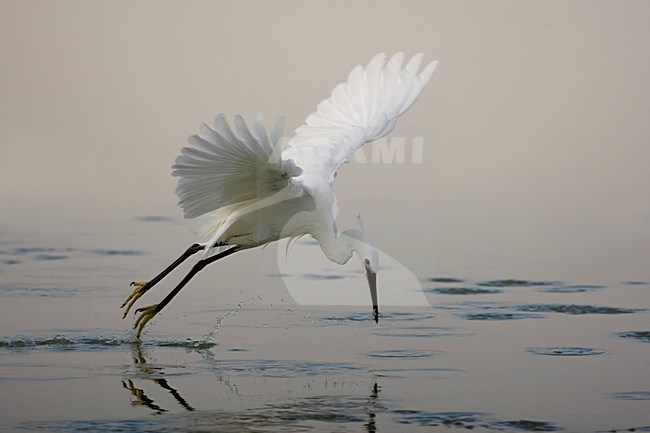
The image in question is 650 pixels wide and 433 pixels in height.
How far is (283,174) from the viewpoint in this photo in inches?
278

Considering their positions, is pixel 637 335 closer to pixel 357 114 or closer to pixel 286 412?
pixel 357 114

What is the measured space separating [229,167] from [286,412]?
1.80 m

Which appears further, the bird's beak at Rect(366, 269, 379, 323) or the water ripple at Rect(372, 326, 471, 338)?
the bird's beak at Rect(366, 269, 379, 323)

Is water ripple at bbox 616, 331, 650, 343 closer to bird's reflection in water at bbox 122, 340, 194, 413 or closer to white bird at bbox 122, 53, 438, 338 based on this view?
white bird at bbox 122, 53, 438, 338

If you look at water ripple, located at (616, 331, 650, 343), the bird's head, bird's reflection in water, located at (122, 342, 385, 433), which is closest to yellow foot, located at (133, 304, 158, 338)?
the bird's head

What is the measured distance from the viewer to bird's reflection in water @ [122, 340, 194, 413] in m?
5.99

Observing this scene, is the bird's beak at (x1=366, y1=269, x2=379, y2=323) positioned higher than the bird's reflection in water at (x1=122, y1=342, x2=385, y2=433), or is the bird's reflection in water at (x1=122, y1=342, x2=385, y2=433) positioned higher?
the bird's beak at (x1=366, y1=269, x2=379, y2=323)

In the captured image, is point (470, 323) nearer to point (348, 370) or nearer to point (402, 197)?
point (348, 370)

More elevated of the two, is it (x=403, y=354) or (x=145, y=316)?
(x=145, y=316)

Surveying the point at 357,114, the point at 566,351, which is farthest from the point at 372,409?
the point at 357,114

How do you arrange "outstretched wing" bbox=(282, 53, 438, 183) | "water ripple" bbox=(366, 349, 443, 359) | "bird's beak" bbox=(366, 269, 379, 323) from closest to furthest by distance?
"water ripple" bbox=(366, 349, 443, 359) < "bird's beak" bbox=(366, 269, 379, 323) < "outstretched wing" bbox=(282, 53, 438, 183)

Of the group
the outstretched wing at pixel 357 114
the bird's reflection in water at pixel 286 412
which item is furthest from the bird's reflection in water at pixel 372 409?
the outstretched wing at pixel 357 114

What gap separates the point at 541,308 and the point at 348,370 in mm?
2310

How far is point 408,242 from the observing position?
11.0 meters
